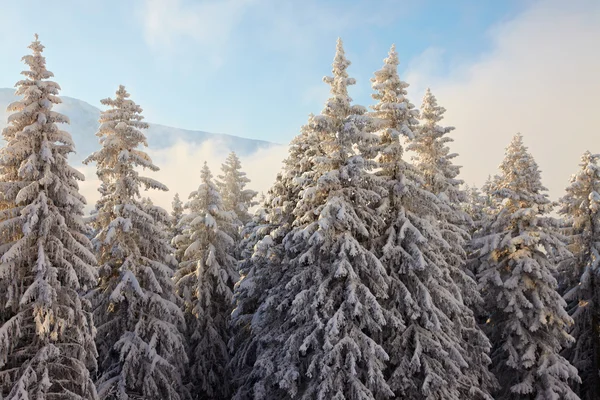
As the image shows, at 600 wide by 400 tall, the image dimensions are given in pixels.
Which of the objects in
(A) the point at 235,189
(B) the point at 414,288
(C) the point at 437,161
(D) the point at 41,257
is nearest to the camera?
(D) the point at 41,257

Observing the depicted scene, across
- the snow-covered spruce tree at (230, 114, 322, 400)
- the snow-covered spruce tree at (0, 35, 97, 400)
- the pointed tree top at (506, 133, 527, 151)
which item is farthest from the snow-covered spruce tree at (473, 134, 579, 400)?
the snow-covered spruce tree at (0, 35, 97, 400)

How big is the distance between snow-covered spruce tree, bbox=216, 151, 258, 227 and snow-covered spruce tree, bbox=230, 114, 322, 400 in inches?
458

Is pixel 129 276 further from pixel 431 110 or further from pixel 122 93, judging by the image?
pixel 431 110

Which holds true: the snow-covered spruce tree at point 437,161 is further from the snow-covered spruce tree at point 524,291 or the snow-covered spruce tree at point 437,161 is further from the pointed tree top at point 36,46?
the pointed tree top at point 36,46

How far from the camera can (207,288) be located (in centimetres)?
2341

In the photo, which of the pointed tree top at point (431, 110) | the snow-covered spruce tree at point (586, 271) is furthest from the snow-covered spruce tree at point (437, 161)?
the snow-covered spruce tree at point (586, 271)

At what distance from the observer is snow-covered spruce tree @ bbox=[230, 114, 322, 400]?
17703 millimetres

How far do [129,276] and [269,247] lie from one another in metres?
5.75

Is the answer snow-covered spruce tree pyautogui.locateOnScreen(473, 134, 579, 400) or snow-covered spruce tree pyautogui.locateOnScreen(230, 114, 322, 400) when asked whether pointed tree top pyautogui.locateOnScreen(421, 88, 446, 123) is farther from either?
snow-covered spruce tree pyautogui.locateOnScreen(230, 114, 322, 400)

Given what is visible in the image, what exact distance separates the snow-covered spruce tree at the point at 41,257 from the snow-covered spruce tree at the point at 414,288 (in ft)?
35.1

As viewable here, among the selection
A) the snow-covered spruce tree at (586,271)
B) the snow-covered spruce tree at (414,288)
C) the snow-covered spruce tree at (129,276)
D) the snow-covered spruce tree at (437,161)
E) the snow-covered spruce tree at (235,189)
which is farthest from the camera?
the snow-covered spruce tree at (235,189)

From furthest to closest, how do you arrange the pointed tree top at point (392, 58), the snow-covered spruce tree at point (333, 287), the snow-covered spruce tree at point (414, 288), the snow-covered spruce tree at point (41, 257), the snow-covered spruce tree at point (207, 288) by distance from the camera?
1. the snow-covered spruce tree at point (207, 288)
2. the pointed tree top at point (392, 58)
3. the snow-covered spruce tree at point (414, 288)
4. the snow-covered spruce tree at point (333, 287)
5. the snow-covered spruce tree at point (41, 257)

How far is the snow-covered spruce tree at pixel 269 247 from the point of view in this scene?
17.7 meters

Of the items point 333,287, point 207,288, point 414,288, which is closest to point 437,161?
point 414,288
